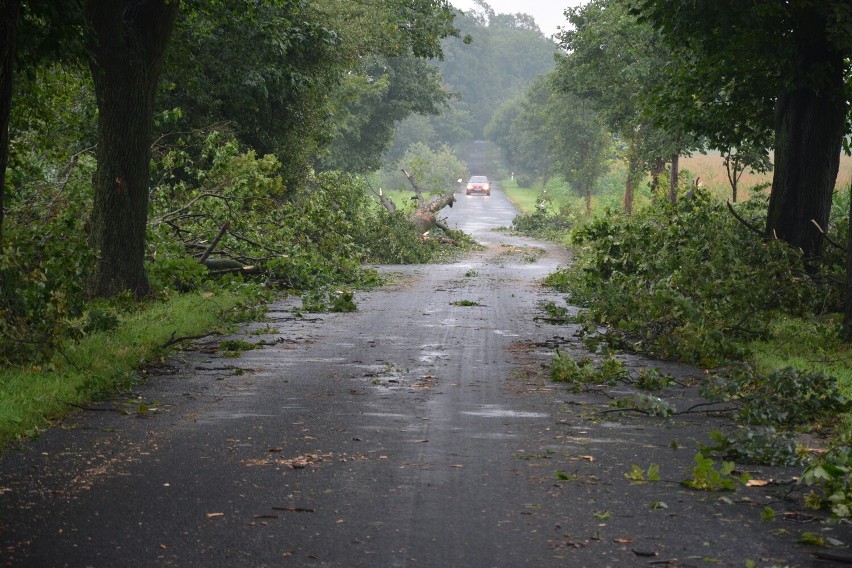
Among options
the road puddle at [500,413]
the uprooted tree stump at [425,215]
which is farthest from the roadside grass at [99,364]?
the uprooted tree stump at [425,215]

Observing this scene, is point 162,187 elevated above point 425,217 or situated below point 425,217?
above

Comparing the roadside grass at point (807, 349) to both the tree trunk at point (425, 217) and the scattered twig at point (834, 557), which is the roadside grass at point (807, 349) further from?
the tree trunk at point (425, 217)

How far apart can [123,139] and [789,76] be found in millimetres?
9810

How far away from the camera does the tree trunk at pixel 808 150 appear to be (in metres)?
15.8

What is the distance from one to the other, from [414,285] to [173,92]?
7.46 m

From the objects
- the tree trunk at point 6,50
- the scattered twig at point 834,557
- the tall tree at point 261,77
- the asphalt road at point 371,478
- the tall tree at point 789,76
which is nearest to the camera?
the scattered twig at point 834,557

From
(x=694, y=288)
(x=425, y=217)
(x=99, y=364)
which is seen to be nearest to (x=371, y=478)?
(x=99, y=364)

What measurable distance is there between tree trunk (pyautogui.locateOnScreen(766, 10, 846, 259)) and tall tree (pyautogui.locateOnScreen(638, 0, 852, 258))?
0.01 m

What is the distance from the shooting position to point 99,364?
9883 millimetres

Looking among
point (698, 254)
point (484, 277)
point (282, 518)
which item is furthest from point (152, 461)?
point (484, 277)

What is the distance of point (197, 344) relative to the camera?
12.3 meters

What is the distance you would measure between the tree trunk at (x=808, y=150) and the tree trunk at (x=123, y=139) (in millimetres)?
9240

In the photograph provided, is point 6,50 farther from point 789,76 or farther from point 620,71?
point 620,71

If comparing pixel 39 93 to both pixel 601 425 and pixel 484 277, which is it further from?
pixel 484 277
